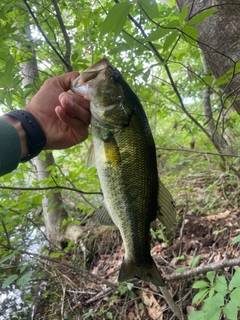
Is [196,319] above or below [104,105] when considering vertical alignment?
below

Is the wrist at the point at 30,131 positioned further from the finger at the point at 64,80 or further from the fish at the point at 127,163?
the fish at the point at 127,163

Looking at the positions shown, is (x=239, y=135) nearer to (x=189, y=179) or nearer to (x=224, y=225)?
(x=189, y=179)

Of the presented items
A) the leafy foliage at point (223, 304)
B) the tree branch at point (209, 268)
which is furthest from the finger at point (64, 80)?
the tree branch at point (209, 268)

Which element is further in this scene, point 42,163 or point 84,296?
point 42,163

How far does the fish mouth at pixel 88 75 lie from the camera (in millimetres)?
1553

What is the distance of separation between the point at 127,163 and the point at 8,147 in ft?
2.23

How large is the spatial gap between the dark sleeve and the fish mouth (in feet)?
1.48

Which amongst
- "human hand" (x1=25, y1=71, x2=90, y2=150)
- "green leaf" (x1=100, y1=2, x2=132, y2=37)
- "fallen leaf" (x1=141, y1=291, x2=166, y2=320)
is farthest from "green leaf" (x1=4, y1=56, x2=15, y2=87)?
"fallen leaf" (x1=141, y1=291, x2=166, y2=320)

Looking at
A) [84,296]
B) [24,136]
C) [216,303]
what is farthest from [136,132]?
[84,296]

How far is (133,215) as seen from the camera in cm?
157

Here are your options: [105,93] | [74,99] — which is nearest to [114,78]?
[105,93]

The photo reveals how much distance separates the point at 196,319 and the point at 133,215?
0.79 m

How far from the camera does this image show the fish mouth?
1553 mm

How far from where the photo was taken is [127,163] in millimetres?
1519
